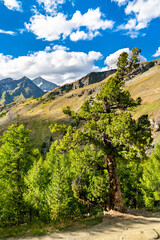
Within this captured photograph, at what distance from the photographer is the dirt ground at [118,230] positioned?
8.84 metres

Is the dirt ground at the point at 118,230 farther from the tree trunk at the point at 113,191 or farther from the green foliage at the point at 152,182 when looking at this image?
the green foliage at the point at 152,182

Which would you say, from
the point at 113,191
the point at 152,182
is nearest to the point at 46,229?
the point at 113,191

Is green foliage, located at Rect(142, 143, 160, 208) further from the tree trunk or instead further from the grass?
the grass

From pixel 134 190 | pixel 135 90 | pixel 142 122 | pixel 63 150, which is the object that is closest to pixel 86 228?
pixel 63 150

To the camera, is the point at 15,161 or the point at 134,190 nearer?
the point at 15,161

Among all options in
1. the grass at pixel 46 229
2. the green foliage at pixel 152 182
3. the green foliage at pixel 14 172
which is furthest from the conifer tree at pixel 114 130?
the green foliage at pixel 152 182

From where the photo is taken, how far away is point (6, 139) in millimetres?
18516

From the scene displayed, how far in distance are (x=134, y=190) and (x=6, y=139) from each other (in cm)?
A: 2468

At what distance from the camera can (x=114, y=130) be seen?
12.4 m

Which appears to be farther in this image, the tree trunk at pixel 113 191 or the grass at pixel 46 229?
the tree trunk at pixel 113 191

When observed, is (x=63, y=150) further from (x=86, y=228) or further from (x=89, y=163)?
(x=86, y=228)

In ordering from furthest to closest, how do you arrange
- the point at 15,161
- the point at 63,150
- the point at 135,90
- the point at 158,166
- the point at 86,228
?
the point at 135,90, the point at 158,166, the point at 15,161, the point at 63,150, the point at 86,228

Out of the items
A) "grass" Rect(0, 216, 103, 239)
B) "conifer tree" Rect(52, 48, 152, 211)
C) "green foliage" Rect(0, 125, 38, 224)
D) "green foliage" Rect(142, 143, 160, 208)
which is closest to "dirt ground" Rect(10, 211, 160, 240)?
"grass" Rect(0, 216, 103, 239)

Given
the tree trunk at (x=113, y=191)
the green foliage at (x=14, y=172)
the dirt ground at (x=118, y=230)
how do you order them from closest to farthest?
the dirt ground at (x=118, y=230)
the tree trunk at (x=113, y=191)
the green foliage at (x=14, y=172)
